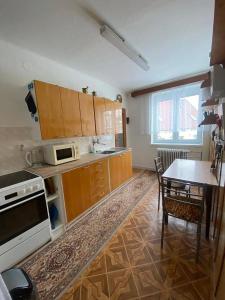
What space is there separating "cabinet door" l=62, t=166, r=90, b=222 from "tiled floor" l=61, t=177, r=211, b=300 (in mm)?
716

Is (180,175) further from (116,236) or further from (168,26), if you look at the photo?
(168,26)

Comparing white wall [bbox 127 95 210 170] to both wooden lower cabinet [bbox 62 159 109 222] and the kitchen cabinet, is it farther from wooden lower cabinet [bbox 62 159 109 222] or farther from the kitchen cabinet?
wooden lower cabinet [bbox 62 159 109 222]

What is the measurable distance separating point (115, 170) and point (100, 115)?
1.27 m

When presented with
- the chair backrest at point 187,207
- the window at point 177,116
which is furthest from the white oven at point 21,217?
the window at point 177,116

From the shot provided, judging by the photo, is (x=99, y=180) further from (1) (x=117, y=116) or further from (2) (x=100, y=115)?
(1) (x=117, y=116)

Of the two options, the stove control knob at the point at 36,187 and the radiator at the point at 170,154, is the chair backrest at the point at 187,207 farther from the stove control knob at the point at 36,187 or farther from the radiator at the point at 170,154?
the radiator at the point at 170,154

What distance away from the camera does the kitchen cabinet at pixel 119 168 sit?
10.4 feet

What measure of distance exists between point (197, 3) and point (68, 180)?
8.42ft

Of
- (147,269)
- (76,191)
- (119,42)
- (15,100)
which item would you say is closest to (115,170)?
(76,191)

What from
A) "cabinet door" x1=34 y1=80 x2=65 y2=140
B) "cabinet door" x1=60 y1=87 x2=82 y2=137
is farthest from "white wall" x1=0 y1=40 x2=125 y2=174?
"cabinet door" x1=60 y1=87 x2=82 y2=137

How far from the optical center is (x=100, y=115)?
316 centimetres

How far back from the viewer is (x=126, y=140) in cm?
483

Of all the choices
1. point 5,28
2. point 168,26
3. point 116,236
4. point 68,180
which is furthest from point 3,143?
point 168,26

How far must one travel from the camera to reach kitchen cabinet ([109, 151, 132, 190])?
317cm
